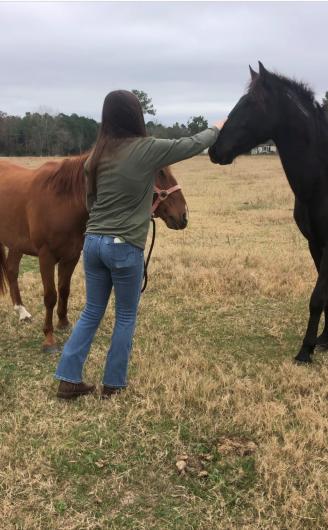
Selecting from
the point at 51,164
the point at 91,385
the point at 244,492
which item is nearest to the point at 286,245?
the point at 51,164

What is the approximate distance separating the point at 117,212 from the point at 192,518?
1869 millimetres

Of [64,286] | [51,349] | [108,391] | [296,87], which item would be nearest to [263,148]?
[296,87]

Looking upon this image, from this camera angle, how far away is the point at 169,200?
407cm

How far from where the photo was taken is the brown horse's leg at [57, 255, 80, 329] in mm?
4908

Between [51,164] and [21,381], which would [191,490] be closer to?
[21,381]

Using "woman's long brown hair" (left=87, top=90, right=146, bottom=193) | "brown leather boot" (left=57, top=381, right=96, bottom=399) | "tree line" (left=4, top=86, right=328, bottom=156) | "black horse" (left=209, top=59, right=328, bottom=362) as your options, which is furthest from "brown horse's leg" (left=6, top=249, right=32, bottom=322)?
"tree line" (left=4, top=86, right=328, bottom=156)

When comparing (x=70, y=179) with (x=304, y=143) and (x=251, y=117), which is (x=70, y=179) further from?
(x=304, y=143)

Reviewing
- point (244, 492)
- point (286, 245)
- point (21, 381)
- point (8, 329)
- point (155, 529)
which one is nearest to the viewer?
point (155, 529)

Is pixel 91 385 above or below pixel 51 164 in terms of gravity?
below

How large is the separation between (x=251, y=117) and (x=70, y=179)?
1.65 m

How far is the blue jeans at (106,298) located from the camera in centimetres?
329

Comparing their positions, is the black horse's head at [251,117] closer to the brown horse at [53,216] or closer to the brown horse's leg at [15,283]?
the brown horse at [53,216]

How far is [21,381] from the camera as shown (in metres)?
4.00

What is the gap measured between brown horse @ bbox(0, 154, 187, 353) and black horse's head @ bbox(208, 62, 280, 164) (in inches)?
20.3
